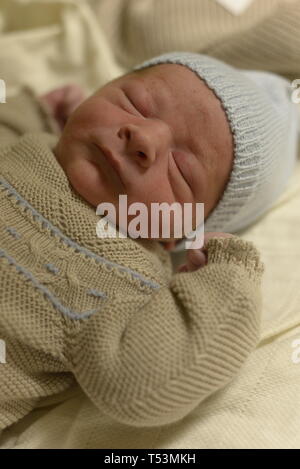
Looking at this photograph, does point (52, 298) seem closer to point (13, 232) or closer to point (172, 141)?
point (13, 232)

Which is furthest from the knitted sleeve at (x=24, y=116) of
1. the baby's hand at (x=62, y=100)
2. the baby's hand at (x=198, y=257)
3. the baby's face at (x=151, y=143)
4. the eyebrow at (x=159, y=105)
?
the baby's hand at (x=198, y=257)

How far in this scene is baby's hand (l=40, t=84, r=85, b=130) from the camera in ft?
4.49

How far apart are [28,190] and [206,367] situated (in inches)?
18.4

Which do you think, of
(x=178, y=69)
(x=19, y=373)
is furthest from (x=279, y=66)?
(x=19, y=373)

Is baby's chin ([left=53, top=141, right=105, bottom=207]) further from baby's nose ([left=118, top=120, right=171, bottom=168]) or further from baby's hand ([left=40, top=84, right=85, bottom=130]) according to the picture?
baby's hand ([left=40, top=84, right=85, bottom=130])

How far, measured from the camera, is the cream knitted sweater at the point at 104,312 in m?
0.83

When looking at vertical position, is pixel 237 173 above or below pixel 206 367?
above

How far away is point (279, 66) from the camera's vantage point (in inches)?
55.1

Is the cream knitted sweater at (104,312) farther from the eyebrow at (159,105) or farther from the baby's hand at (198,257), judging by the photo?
the eyebrow at (159,105)

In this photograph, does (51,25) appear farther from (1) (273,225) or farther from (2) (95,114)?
(1) (273,225)

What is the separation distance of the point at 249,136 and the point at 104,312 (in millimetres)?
487

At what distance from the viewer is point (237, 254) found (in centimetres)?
96

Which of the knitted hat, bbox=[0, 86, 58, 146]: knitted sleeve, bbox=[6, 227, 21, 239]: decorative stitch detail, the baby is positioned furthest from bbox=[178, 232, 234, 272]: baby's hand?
A: bbox=[0, 86, 58, 146]: knitted sleeve

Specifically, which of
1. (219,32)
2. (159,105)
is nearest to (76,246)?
(159,105)
